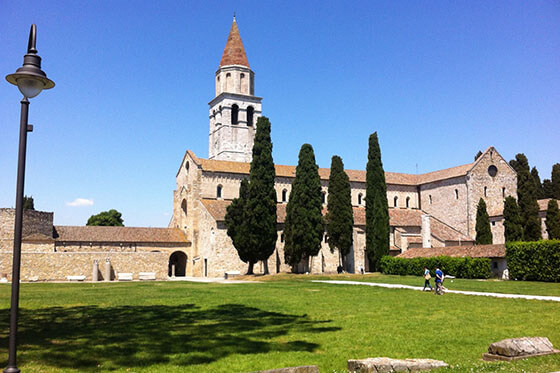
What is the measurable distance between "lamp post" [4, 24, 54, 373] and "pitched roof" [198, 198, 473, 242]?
37.8 metres

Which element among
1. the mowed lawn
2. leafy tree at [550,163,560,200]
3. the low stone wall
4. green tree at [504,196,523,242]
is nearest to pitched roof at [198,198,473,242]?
green tree at [504,196,523,242]

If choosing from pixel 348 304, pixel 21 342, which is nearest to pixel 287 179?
pixel 348 304

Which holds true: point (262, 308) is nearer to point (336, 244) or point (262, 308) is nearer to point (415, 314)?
point (415, 314)

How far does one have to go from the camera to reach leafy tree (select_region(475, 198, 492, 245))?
155 feet

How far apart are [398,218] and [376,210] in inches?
346

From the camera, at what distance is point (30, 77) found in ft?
22.5

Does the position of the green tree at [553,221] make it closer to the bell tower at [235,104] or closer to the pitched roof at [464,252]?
the pitched roof at [464,252]

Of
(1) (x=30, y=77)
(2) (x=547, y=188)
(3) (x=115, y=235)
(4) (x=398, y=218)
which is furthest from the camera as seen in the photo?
(2) (x=547, y=188)

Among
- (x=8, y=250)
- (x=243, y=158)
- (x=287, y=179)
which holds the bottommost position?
(x=8, y=250)

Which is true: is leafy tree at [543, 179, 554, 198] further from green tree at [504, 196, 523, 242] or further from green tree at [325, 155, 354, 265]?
green tree at [325, 155, 354, 265]

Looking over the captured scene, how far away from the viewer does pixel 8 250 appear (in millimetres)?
42219

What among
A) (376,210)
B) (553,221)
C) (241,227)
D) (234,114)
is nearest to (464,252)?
(376,210)

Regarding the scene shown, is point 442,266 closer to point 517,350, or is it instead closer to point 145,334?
point 517,350

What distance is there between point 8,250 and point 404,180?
149 ft
